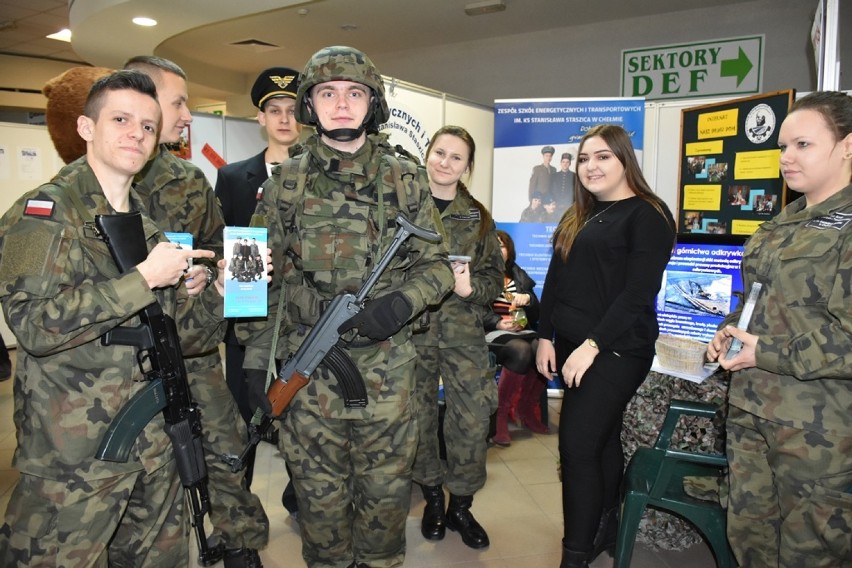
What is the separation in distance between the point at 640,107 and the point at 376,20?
366 centimetres

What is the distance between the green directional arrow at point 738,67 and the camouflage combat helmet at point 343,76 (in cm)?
519

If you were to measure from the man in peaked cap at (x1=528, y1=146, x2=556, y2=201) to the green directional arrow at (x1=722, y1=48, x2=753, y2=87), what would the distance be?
2.78 m

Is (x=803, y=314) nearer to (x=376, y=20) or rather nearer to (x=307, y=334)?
(x=307, y=334)

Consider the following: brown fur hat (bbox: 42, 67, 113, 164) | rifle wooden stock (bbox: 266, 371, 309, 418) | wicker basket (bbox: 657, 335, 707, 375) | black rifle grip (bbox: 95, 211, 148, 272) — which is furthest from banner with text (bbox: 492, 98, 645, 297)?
black rifle grip (bbox: 95, 211, 148, 272)

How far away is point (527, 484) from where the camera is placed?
297 centimetres

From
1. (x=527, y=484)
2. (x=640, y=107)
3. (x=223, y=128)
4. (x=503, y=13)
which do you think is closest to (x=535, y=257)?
(x=640, y=107)

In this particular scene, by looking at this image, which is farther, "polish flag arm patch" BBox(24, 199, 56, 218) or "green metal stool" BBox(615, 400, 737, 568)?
"green metal stool" BBox(615, 400, 737, 568)

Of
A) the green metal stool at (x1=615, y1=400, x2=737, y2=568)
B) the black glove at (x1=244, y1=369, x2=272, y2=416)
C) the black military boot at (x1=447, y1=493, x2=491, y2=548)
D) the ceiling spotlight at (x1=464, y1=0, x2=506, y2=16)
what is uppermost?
the ceiling spotlight at (x1=464, y1=0, x2=506, y2=16)

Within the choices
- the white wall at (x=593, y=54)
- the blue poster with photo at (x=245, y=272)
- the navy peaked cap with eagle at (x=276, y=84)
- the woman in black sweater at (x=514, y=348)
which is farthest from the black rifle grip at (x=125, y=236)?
the white wall at (x=593, y=54)

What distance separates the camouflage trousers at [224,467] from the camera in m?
1.88

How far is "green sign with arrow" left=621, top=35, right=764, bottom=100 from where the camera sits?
5625mm

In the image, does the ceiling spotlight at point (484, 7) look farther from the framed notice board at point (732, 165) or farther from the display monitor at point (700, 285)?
the display monitor at point (700, 285)

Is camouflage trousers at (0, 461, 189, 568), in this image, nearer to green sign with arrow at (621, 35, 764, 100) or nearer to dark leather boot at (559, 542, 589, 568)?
dark leather boot at (559, 542, 589, 568)

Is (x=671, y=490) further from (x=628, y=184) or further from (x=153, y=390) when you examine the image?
(x=153, y=390)
